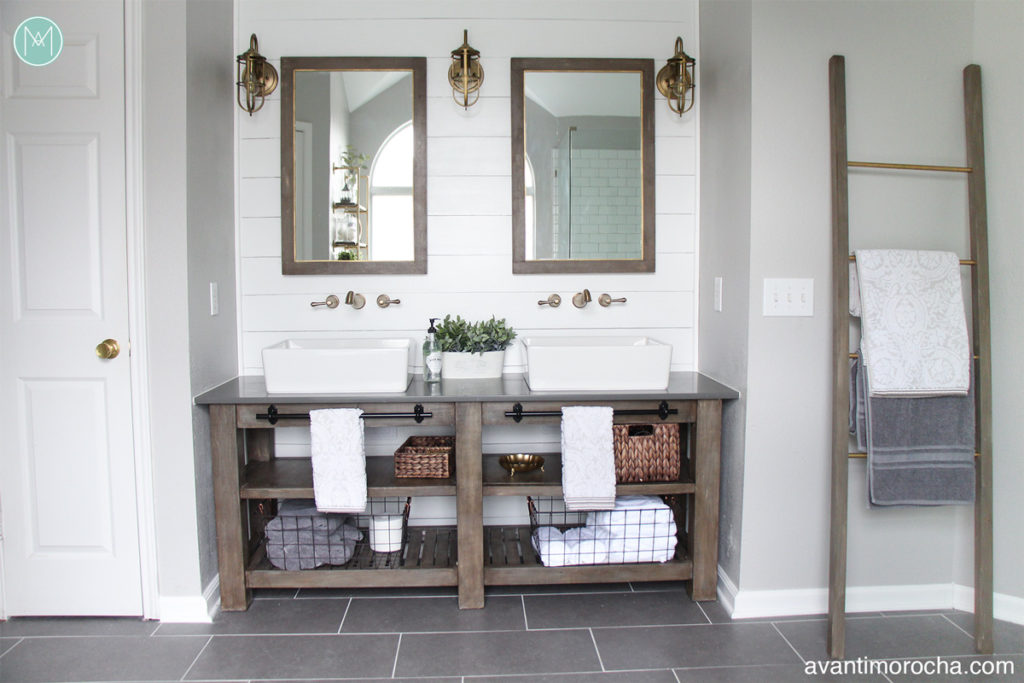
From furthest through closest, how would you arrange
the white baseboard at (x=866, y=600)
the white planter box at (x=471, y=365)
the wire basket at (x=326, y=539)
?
the white planter box at (x=471, y=365)
the wire basket at (x=326, y=539)
the white baseboard at (x=866, y=600)

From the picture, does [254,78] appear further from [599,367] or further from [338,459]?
[599,367]

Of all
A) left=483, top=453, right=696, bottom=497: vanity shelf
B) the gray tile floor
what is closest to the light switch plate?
left=483, top=453, right=696, bottom=497: vanity shelf

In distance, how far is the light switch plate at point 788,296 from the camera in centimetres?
225

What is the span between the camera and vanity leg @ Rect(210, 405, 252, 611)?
91.7 inches

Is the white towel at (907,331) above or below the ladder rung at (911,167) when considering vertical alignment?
below

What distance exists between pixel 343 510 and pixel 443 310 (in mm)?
893

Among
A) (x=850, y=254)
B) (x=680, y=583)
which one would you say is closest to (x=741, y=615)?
(x=680, y=583)

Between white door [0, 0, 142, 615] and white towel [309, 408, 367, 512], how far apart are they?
0.63 meters

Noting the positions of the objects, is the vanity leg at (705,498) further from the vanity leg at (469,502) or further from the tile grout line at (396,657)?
the tile grout line at (396,657)

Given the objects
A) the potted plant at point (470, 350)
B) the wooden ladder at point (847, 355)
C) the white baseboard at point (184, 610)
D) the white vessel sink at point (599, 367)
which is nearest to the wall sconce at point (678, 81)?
the wooden ladder at point (847, 355)

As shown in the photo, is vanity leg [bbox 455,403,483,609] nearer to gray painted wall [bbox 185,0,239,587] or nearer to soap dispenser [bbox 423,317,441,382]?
soap dispenser [bbox 423,317,441,382]

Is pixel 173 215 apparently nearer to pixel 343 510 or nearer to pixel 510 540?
pixel 343 510

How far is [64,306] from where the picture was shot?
7.39 ft

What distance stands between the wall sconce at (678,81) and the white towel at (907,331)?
3.23 ft
